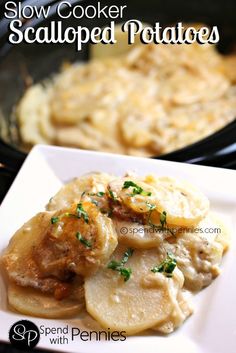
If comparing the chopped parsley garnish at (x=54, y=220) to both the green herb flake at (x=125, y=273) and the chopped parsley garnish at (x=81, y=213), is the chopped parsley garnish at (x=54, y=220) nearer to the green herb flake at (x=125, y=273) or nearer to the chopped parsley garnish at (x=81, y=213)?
the chopped parsley garnish at (x=81, y=213)

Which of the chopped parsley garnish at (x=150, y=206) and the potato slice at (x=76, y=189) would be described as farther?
the potato slice at (x=76, y=189)

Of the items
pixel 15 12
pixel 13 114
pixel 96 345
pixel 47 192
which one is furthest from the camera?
pixel 13 114

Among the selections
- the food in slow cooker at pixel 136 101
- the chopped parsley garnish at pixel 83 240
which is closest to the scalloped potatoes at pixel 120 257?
the chopped parsley garnish at pixel 83 240

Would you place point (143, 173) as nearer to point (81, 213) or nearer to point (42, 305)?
point (81, 213)

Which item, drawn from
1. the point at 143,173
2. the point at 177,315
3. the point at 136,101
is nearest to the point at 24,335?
the point at 177,315

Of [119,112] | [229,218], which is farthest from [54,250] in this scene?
[119,112]

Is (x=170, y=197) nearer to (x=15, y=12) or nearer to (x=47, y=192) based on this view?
(x=47, y=192)
